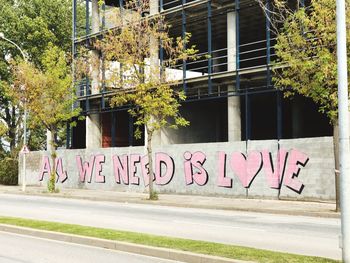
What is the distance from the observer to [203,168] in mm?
26156

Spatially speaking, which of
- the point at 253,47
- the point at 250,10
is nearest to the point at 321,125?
the point at 253,47

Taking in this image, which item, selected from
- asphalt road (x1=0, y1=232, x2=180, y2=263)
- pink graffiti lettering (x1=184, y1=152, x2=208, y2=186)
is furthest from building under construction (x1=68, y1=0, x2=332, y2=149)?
asphalt road (x1=0, y1=232, x2=180, y2=263)

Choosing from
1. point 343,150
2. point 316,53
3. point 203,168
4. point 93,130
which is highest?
point 316,53

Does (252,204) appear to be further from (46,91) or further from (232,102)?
(46,91)

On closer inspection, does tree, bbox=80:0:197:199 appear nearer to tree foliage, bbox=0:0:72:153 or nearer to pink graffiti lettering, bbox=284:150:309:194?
pink graffiti lettering, bbox=284:150:309:194

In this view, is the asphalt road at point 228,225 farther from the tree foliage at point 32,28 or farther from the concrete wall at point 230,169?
the tree foliage at point 32,28

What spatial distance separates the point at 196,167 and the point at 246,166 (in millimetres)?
3134

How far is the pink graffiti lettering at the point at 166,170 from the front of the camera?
1097 inches

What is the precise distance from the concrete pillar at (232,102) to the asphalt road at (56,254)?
1902 centimetres

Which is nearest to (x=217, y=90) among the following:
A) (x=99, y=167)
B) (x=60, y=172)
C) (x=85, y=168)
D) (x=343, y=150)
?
(x=99, y=167)

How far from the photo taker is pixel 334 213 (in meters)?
17.0

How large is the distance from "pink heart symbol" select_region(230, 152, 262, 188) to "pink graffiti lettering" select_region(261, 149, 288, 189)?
0.36m

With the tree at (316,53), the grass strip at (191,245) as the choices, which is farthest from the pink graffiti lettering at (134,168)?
the grass strip at (191,245)

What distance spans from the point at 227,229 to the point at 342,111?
6.17 meters
